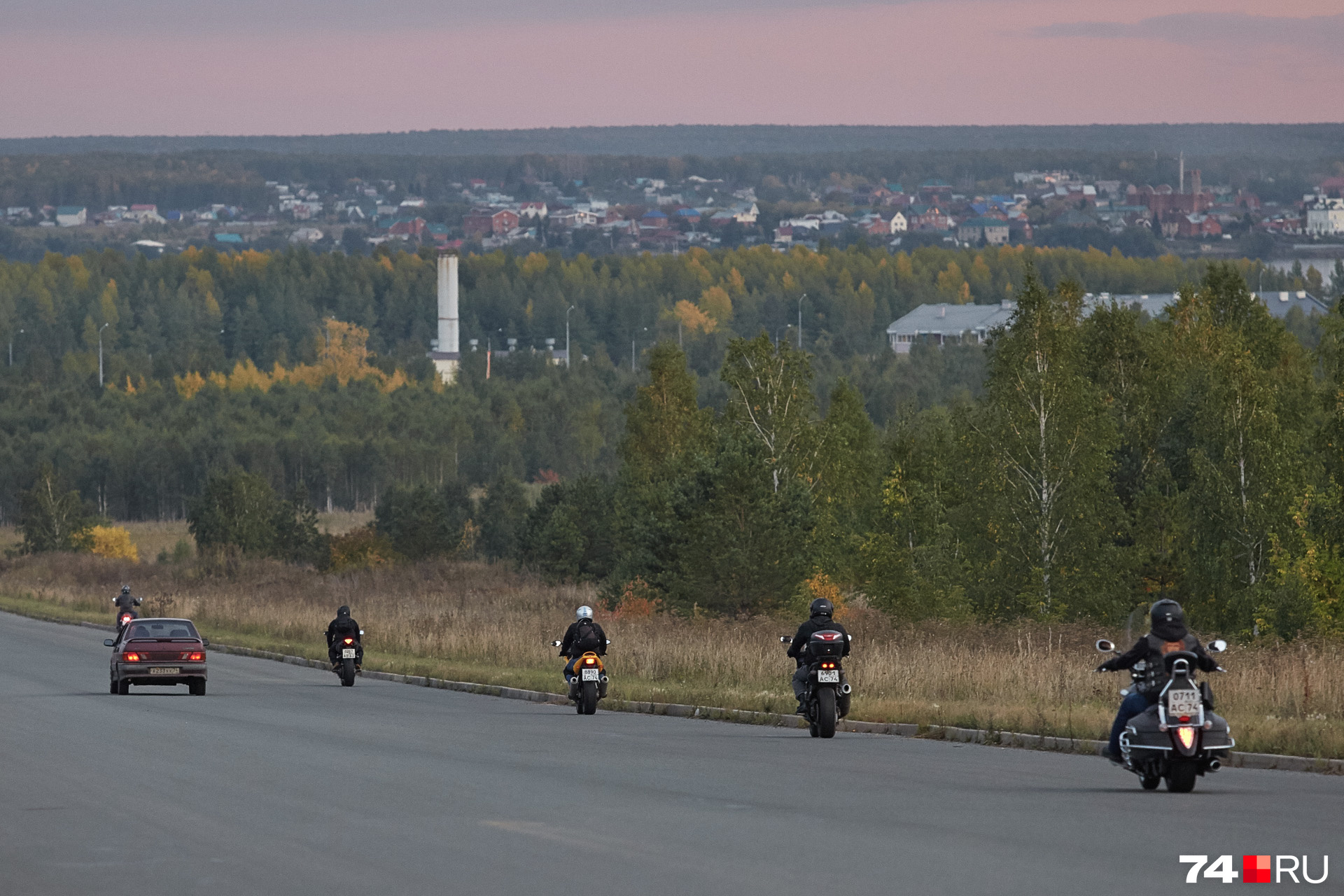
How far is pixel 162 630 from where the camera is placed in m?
31.0

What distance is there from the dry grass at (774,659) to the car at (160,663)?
13.1 ft

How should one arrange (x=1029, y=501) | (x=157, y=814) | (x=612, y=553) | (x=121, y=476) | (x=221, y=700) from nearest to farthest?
(x=157, y=814) < (x=221, y=700) < (x=1029, y=501) < (x=612, y=553) < (x=121, y=476)

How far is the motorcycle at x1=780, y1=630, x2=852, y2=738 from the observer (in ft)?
64.5

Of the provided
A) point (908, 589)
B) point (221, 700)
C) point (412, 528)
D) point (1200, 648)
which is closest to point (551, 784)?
point (1200, 648)

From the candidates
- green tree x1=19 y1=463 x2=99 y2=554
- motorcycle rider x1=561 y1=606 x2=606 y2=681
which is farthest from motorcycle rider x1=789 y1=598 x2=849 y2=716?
green tree x1=19 y1=463 x2=99 y2=554

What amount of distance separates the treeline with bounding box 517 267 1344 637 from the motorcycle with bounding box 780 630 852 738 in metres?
28.8

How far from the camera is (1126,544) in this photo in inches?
2287

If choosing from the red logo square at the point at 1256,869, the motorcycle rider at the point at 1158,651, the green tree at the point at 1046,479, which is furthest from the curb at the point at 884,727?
the green tree at the point at 1046,479

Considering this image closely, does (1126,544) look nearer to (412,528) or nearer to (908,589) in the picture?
(908,589)

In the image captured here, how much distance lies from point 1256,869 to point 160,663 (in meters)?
22.1

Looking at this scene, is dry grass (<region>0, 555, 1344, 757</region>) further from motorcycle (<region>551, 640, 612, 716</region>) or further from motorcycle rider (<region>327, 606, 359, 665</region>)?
motorcycle rider (<region>327, 606, 359, 665</region>)

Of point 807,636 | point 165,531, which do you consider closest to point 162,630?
point 807,636

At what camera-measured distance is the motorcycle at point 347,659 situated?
101 ft

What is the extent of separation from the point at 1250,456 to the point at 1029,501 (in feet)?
23.1
